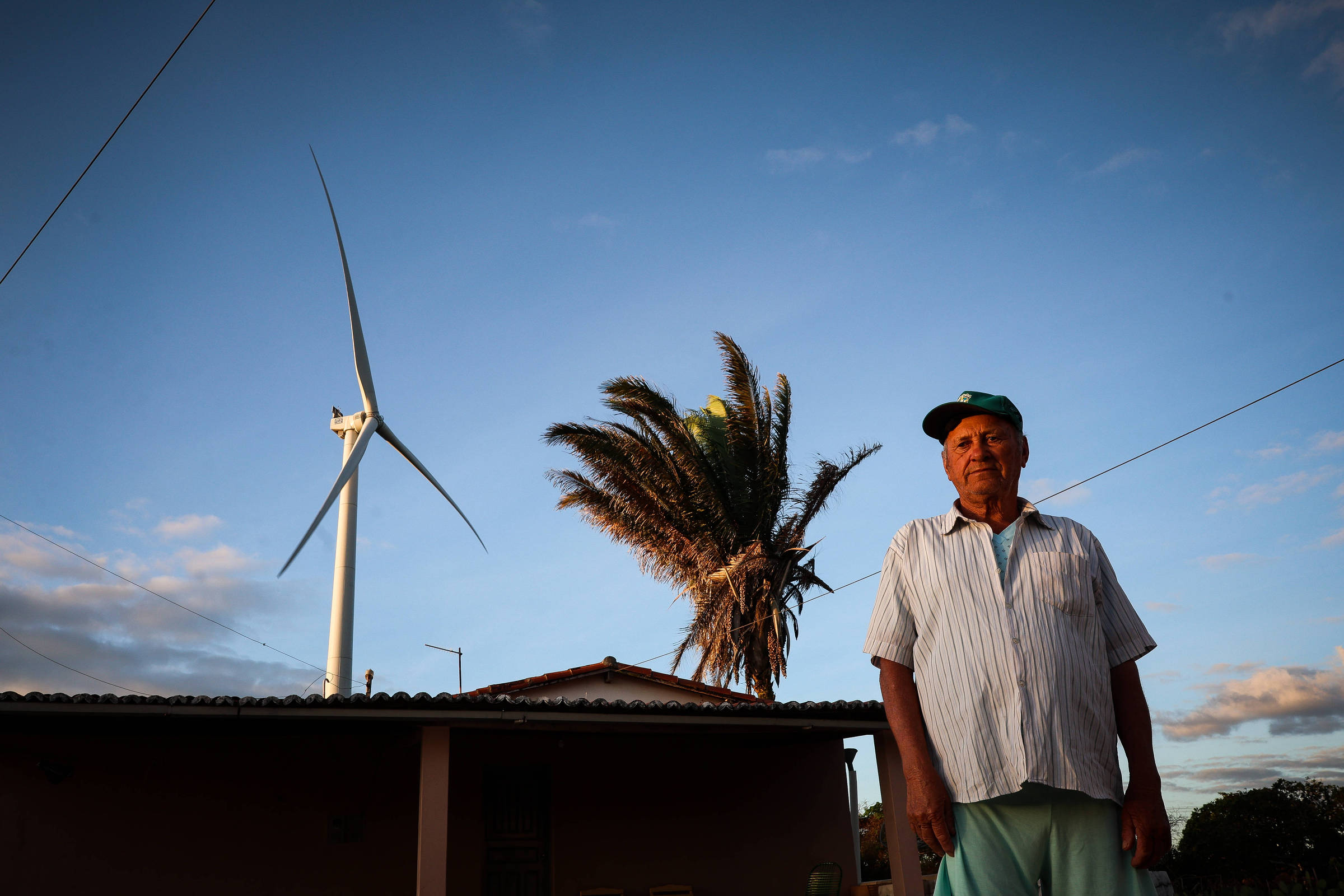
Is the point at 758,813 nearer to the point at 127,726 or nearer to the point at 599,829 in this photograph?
the point at 599,829

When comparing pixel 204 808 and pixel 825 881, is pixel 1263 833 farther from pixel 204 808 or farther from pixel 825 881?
pixel 204 808

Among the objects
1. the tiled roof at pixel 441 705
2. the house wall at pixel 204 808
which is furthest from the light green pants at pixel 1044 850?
the house wall at pixel 204 808

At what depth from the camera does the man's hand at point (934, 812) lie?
2.07 metres

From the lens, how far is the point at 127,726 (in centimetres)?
912

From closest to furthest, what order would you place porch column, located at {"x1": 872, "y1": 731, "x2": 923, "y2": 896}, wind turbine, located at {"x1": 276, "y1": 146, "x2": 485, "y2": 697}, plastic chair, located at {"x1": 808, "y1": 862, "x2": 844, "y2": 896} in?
porch column, located at {"x1": 872, "y1": 731, "x2": 923, "y2": 896} < plastic chair, located at {"x1": 808, "y1": 862, "x2": 844, "y2": 896} < wind turbine, located at {"x1": 276, "y1": 146, "x2": 485, "y2": 697}

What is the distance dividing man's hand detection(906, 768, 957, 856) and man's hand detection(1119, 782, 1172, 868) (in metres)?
0.35

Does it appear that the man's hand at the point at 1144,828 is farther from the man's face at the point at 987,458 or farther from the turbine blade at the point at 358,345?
the turbine blade at the point at 358,345

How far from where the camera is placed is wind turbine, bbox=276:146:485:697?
15188 millimetres

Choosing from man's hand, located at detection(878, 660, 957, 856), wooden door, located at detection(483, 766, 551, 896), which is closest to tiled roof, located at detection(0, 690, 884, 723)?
wooden door, located at detection(483, 766, 551, 896)

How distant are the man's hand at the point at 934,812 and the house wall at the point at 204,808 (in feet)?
23.6

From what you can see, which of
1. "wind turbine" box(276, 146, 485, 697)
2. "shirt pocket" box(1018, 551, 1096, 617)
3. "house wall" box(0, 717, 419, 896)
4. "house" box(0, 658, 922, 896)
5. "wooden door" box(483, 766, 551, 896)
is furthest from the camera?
"wind turbine" box(276, 146, 485, 697)

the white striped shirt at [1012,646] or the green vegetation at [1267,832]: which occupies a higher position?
the white striped shirt at [1012,646]

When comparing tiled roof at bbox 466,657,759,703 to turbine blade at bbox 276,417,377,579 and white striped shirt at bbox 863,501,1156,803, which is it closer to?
turbine blade at bbox 276,417,377,579

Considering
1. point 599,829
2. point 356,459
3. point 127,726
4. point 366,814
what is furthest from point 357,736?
point 356,459
